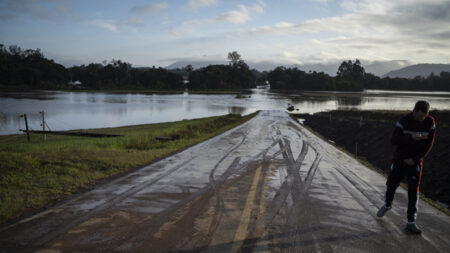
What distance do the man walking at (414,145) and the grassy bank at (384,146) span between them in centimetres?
581

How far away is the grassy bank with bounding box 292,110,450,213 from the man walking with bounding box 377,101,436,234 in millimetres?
5809

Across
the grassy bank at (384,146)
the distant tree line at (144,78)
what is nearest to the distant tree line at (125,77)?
the distant tree line at (144,78)

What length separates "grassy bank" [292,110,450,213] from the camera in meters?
11.3

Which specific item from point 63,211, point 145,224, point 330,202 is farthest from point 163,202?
point 330,202

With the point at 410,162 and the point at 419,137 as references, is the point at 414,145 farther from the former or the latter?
the point at 410,162

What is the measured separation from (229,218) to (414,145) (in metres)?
3.51

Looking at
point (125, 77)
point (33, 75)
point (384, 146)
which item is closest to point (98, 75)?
point (125, 77)

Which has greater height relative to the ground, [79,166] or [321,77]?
[321,77]

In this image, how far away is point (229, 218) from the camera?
5574 mm

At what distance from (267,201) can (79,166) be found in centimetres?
591

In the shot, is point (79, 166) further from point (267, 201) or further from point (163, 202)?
point (267, 201)

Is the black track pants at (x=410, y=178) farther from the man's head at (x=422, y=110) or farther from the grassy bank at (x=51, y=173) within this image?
the grassy bank at (x=51, y=173)

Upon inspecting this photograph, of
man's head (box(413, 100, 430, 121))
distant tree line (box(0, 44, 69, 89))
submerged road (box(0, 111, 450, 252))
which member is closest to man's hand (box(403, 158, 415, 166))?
man's head (box(413, 100, 430, 121))

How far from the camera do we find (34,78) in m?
124
